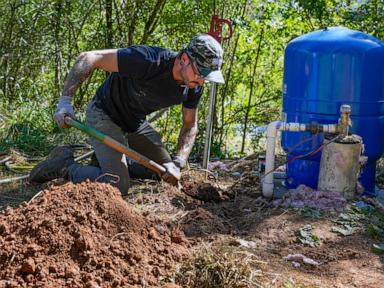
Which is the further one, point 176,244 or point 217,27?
point 217,27

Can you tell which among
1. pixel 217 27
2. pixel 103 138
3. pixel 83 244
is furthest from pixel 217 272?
pixel 217 27

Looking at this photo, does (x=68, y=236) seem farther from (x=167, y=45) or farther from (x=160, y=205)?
(x=167, y=45)

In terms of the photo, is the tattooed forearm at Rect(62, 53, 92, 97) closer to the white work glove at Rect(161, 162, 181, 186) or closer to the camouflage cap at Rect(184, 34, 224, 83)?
the camouflage cap at Rect(184, 34, 224, 83)

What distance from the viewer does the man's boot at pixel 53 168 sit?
432 cm

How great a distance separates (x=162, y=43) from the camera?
22.0ft

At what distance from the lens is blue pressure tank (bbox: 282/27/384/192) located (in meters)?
4.14

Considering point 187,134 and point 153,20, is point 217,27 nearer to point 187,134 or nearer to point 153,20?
point 187,134

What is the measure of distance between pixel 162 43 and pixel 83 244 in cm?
431

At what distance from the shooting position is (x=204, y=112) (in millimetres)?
6543

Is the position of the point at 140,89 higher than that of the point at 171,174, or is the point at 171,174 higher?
the point at 140,89

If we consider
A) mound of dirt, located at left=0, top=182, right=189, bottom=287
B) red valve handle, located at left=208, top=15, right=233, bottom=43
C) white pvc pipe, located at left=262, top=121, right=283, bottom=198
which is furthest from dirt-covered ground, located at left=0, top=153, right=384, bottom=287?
red valve handle, located at left=208, top=15, right=233, bottom=43

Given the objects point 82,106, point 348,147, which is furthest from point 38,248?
point 82,106

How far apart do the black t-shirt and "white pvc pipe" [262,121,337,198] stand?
59 centimetres

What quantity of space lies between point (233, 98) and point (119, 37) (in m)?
1.47
